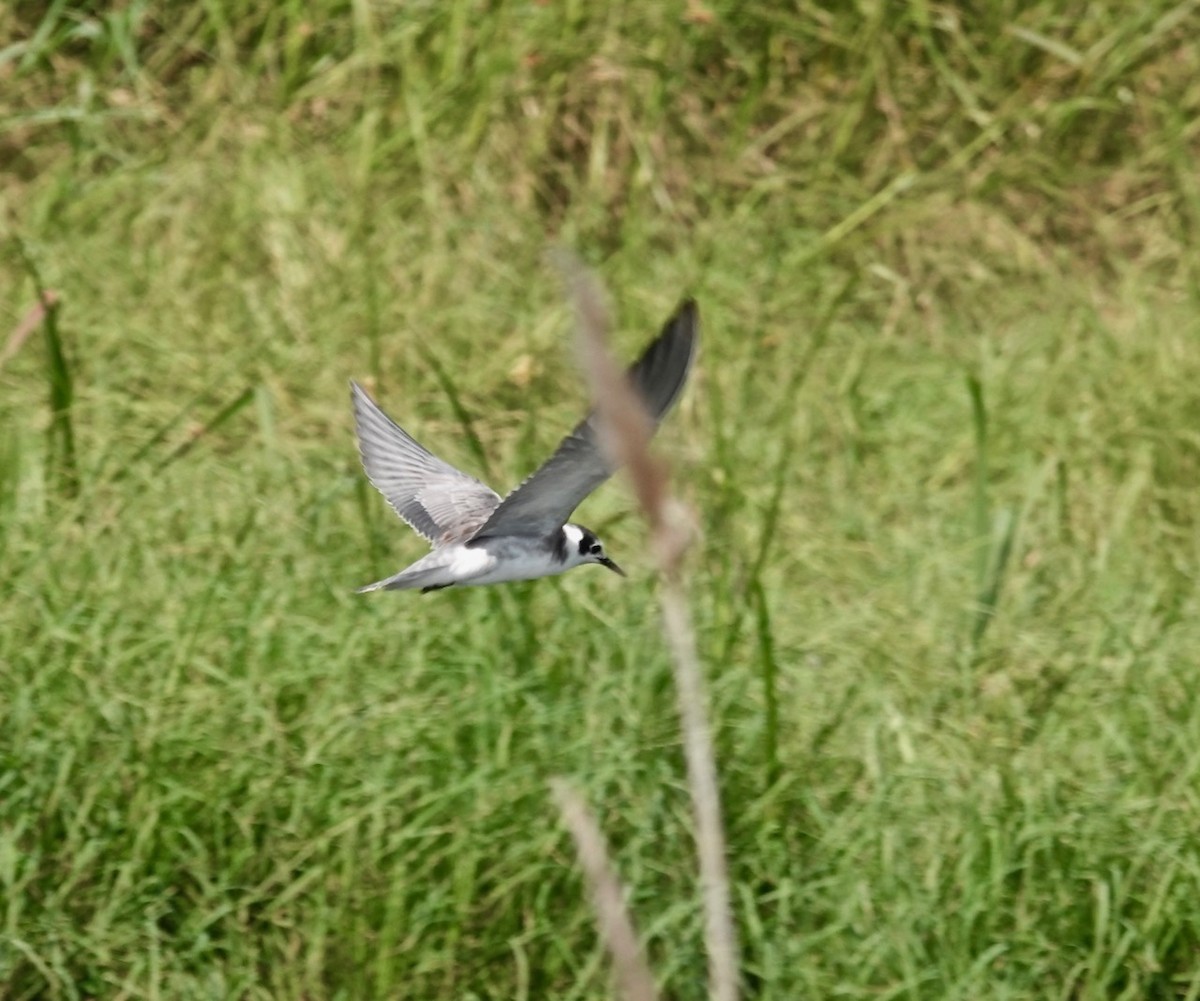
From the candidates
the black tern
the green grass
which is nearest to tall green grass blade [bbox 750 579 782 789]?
the green grass

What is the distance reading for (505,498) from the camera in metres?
2.08

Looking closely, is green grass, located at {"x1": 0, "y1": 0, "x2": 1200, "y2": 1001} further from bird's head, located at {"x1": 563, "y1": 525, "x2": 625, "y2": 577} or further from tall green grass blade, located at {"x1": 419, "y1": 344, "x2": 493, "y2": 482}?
bird's head, located at {"x1": 563, "y1": 525, "x2": 625, "y2": 577}

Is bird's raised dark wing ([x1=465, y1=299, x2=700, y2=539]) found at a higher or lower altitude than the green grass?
lower

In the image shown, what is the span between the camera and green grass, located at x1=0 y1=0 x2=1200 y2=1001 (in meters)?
2.79

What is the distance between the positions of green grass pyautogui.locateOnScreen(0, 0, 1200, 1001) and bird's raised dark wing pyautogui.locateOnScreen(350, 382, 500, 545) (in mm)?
107

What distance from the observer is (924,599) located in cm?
362

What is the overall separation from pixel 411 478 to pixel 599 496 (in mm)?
1066

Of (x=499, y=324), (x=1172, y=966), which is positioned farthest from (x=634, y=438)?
(x=499, y=324)

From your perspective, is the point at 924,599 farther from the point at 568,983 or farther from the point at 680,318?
the point at 680,318

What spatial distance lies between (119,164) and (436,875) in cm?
257

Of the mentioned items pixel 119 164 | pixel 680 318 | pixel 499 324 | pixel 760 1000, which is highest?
pixel 119 164

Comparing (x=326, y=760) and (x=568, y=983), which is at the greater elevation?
(x=326, y=760)

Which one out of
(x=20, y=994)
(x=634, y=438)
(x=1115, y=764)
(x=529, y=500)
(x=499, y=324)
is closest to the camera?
(x=634, y=438)

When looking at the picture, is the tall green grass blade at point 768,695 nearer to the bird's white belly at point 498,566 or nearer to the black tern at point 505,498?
the black tern at point 505,498
